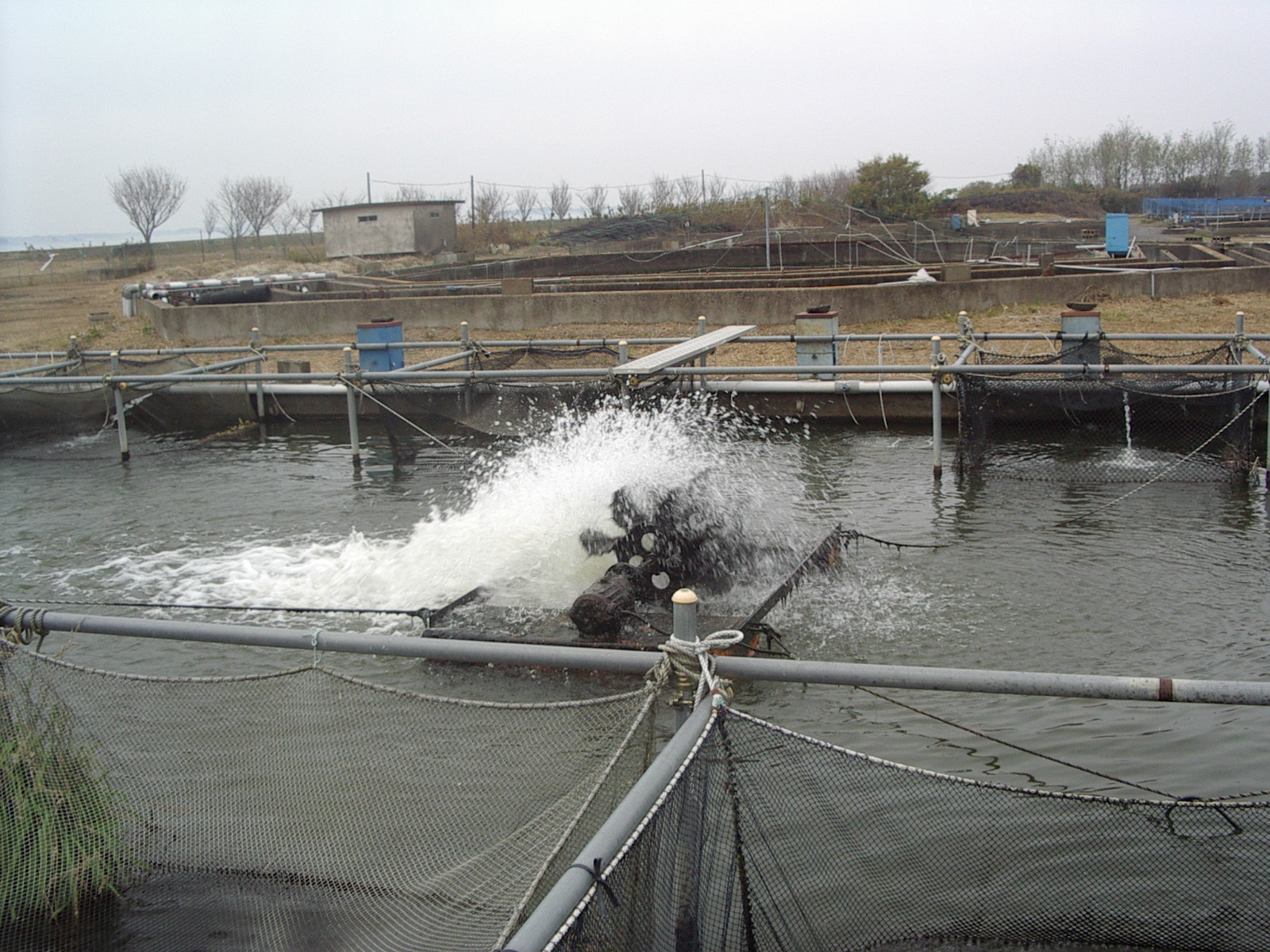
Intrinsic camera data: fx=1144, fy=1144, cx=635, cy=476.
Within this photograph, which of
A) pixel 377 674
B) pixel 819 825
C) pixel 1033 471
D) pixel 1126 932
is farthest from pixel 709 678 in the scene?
pixel 1033 471

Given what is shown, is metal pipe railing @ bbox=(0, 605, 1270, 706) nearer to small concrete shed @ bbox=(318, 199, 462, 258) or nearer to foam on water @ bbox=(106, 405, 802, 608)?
foam on water @ bbox=(106, 405, 802, 608)

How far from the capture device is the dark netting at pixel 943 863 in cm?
360

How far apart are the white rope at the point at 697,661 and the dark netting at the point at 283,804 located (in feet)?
0.61

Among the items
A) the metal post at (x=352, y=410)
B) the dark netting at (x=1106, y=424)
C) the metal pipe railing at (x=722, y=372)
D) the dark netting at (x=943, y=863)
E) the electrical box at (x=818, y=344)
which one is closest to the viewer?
the dark netting at (x=943, y=863)

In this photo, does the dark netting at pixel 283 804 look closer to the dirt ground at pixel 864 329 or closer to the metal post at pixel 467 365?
the metal post at pixel 467 365

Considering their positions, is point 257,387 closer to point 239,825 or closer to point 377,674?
point 377,674

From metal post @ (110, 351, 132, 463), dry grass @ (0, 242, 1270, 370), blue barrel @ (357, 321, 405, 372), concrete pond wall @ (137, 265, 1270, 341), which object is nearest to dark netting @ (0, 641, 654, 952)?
metal post @ (110, 351, 132, 463)

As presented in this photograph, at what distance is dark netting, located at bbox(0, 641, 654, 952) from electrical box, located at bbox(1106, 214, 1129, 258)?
35.2 metres

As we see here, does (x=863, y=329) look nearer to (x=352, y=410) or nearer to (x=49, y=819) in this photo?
(x=352, y=410)

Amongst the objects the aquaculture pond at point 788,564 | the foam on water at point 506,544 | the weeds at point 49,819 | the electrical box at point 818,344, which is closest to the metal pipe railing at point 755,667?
the weeds at point 49,819

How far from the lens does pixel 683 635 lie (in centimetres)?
351

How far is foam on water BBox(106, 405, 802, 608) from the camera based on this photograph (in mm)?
9070

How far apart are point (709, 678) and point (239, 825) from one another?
214cm

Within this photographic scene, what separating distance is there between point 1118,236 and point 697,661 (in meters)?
36.4
